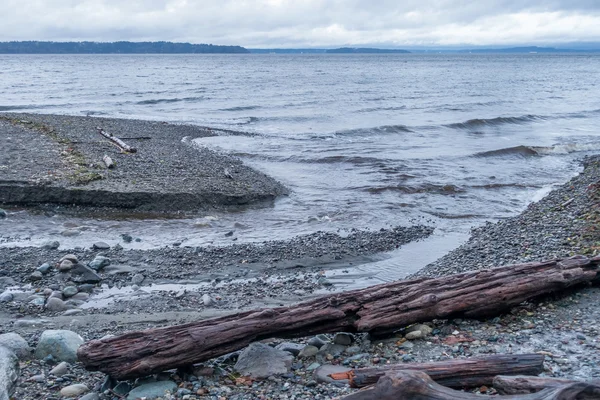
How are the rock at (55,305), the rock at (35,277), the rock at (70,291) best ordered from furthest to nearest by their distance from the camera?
the rock at (35,277) → the rock at (70,291) → the rock at (55,305)

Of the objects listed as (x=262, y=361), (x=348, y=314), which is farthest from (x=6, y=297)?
(x=348, y=314)

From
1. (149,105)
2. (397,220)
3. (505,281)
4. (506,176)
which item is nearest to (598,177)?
(506,176)

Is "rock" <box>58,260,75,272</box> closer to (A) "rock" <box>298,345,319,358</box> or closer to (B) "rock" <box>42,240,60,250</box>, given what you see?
(B) "rock" <box>42,240,60,250</box>

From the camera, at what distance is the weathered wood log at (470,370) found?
186 inches

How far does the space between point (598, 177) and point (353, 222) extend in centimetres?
877

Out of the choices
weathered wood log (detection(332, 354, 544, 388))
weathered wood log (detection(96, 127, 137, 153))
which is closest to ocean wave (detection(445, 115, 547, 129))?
weathered wood log (detection(96, 127, 137, 153))

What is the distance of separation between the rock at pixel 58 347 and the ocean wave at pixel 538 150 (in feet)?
70.7

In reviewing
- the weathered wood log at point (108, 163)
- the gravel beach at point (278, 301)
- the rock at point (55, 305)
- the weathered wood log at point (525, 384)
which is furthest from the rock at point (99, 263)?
the weathered wood log at point (525, 384)

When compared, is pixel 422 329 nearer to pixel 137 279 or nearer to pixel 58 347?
pixel 58 347

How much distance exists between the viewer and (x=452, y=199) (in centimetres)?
1692

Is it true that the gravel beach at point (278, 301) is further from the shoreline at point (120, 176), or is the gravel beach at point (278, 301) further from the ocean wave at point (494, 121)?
A: the ocean wave at point (494, 121)

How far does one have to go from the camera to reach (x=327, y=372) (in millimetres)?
5527

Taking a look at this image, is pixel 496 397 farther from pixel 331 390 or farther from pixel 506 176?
pixel 506 176

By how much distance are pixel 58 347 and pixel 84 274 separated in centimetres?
366
